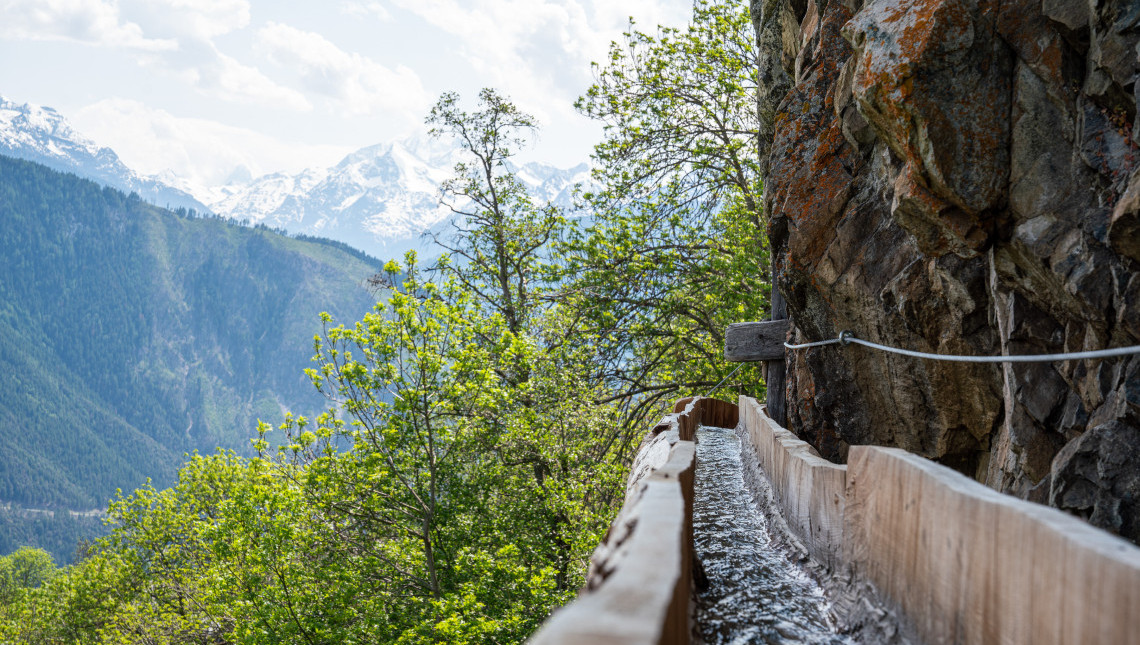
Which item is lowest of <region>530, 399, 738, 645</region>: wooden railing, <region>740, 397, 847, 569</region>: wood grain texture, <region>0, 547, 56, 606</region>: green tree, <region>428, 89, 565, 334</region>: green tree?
<region>0, 547, 56, 606</region>: green tree

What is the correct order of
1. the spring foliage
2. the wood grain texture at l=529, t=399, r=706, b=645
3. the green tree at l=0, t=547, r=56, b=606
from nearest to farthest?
the wood grain texture at l=529, t=399, r=706, b=645 → the spring foliage → the green tree at l=0, t=547, r=56, b=606

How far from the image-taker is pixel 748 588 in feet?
9.16

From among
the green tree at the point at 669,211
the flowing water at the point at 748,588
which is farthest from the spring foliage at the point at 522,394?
the flowing water at the point at 748,588

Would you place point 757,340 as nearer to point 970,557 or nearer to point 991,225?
point 991,225

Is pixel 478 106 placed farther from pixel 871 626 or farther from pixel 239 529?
pixel 871 626

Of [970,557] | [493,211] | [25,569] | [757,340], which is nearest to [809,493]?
[970,557]

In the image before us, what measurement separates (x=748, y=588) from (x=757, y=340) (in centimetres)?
525

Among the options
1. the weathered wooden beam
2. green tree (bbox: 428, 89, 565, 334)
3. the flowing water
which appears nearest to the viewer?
the flowing water

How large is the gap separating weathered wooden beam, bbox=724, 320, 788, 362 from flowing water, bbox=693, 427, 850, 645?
3.41m

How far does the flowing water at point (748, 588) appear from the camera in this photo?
2328 mm

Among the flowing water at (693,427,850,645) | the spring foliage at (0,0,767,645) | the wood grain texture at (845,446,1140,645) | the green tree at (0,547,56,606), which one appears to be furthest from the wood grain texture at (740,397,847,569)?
the green tree at (0,547,56,606)

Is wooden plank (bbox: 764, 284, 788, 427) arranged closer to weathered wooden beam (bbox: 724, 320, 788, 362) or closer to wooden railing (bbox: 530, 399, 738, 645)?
→ weathered wooden beam (bbox: 724, 320, 788, 362)

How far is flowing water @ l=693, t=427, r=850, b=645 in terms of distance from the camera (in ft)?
7.64

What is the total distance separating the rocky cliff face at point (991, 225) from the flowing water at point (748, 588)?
1.17 m
